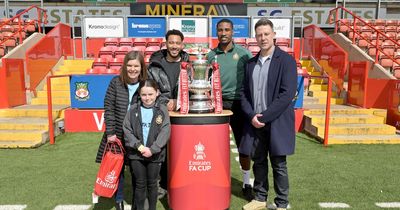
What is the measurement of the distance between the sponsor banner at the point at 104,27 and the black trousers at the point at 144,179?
989 cm

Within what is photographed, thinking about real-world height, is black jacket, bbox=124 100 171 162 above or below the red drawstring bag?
above

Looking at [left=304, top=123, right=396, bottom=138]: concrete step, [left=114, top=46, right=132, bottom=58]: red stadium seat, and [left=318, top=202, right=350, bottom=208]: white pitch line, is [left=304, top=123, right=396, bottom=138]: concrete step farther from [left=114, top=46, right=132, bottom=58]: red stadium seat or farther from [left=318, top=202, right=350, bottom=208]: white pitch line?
[left=114, top=46, right=132, bottom=58]: red stadium seat

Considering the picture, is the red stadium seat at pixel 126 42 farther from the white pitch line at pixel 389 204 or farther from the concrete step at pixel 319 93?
the white pitch line at pixel 389 204

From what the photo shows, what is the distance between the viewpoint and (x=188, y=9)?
13.1 meters

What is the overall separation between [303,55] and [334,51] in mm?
2617

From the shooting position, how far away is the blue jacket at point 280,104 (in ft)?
10.6

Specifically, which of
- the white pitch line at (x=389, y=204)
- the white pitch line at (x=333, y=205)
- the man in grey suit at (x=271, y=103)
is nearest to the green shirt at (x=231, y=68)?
the man in grey suit at (x=271, y=103)

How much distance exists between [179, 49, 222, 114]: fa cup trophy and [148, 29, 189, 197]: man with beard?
0.24 metres

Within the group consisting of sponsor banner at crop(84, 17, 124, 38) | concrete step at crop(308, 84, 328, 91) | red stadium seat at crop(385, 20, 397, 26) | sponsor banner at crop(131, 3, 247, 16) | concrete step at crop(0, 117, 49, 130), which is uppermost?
sponsor banner at crop(131, 3, 247, 16)

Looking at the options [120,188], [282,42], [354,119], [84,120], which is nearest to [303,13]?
[282,42]

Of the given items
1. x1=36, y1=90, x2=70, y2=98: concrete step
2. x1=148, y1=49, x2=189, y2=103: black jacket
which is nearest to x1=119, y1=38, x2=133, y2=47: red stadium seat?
x1=36, y1=90, x2=70, y2=98: concrete step

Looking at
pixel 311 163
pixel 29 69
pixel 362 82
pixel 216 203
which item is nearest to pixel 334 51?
pixel 362 82

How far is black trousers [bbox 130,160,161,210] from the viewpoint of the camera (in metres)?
3.12

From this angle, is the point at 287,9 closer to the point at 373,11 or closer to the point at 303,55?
the point at 303,55
